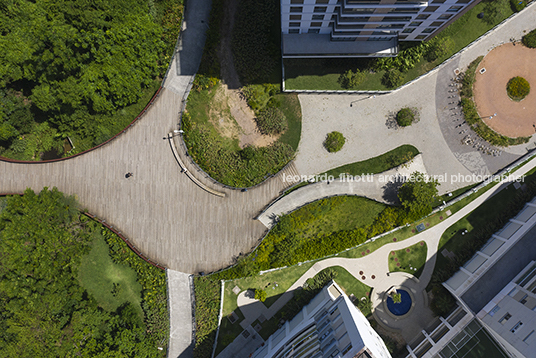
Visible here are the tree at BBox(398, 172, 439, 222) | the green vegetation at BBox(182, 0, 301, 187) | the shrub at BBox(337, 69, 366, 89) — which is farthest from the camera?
the shrub at BBox(337, 69, 366, 89)

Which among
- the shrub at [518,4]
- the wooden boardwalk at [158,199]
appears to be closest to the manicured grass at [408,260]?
the wooden boardwalk at [158,199]

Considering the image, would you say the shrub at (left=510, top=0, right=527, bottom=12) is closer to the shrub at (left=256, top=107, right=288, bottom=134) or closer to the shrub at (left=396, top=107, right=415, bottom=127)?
Answer: the shrub at (left=396, top=107, right=415, bottom=127)

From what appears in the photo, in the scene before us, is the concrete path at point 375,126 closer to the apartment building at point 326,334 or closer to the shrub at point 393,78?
the shrub at point 393,78

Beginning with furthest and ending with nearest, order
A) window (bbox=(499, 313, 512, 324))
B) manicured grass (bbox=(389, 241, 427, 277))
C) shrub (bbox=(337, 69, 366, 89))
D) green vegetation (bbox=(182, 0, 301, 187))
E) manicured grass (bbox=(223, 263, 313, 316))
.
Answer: manicured grass (bbox=(389, 241, 427, 277)), manicured grass (bbox=(223, 263, 313, 316)), shrub (bbox=(337, 69, 366, 89)), green vegetation (bbox=(182, 0, 301, 187)), window (bbox=(499, 313, 512, 324))

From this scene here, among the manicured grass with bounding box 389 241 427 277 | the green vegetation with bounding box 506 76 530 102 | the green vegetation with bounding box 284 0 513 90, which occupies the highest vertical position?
the green vegetation with bounding box 284 0 513 90

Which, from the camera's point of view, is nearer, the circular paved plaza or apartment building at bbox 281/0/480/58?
apartment building at bbox 281/0/480/58

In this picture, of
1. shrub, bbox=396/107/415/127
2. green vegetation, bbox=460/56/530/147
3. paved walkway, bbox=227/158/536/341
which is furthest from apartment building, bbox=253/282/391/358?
green vegetation, bbox=460/56/530/147
